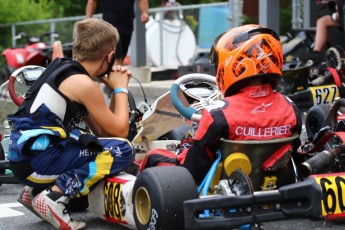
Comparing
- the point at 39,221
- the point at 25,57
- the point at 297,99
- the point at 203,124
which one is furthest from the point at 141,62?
the point at 203,124

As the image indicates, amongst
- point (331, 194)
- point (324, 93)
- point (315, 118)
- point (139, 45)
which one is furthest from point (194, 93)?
point (139, 45)

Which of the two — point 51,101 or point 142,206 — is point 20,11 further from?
point 142,206

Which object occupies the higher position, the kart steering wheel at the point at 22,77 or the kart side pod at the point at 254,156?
the kart steering wheel at the point at 22,77

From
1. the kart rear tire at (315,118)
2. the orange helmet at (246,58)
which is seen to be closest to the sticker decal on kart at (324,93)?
the kart rear tire at (315,118)

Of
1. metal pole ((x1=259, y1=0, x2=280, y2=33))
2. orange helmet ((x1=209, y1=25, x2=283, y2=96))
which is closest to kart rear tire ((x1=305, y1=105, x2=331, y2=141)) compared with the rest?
orange helmet ((x1=209, y1=25, x2=283, y2=96))

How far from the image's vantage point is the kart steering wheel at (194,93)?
5316mm

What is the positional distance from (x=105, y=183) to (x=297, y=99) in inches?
166

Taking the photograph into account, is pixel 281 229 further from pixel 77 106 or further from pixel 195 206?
pixel 77 106

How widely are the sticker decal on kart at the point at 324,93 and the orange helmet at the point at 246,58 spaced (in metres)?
4.08

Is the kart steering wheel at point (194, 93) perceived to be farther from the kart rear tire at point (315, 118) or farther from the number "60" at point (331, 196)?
the number "60" at point (331, 196)

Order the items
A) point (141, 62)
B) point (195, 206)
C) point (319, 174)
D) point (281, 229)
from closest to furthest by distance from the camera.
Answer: point (195, 206) → point (319, 174) → point (281, 229) → point (141, 62)

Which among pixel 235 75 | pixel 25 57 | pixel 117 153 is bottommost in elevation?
pixel 25 57

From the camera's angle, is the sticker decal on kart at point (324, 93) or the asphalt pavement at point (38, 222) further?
the sticker decal on kart at point (324, 93)

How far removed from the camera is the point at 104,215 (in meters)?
5.25
